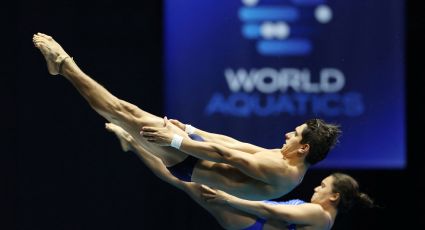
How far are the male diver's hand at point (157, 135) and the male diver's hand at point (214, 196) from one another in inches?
29.9

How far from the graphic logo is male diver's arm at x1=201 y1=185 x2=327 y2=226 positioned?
2115mm

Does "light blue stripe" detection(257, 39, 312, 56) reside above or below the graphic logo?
below

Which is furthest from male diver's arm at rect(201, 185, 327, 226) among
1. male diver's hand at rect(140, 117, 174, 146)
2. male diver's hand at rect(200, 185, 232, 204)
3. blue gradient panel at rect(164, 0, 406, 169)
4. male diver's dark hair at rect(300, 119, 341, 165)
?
blue gradient panel at rect(164, 0, 406, 169)

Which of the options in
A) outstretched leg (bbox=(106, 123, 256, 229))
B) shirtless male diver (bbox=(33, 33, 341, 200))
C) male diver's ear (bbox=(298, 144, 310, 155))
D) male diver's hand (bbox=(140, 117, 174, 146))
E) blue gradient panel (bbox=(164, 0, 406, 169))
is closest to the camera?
male diver's hand (bbox=(140, 117, 174, 146))

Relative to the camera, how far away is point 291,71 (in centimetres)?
678

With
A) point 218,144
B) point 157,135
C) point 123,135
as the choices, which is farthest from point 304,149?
point 123,135

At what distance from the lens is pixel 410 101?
6.89 metres

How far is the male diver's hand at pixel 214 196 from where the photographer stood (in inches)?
196

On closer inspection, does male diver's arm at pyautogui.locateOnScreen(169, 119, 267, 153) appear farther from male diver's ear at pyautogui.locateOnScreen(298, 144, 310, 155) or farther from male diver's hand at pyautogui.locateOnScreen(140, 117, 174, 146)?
male diver's hand at pyautogui.locateOnScreen(140, 117, 174, 146)

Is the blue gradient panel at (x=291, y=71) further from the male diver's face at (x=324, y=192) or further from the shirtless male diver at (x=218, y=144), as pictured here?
the shirtless male diver at (x=218, y=144)

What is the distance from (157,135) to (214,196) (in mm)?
860

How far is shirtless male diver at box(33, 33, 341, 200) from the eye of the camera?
4551mm

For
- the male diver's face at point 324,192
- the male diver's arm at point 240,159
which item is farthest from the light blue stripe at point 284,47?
the male diver's arm at point 240,159

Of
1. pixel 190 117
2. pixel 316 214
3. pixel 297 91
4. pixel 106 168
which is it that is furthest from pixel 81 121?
pixel 316 214
